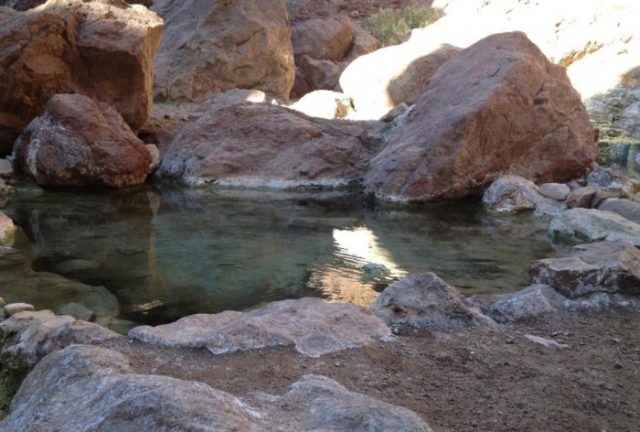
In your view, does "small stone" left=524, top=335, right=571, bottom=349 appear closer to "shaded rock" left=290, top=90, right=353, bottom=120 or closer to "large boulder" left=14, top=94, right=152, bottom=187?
"large boulder" left=14, top=94, right=152, bottom=187

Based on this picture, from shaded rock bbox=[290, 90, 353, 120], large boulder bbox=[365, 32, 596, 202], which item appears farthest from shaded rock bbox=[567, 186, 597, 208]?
shaded rock bbox=[290, 90, 353, 120]

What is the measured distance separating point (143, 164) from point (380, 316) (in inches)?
265

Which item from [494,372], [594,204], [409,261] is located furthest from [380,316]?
[594,204]

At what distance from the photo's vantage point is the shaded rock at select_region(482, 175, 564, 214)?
26.5ft

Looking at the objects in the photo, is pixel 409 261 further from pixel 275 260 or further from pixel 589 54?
pixel 589 54

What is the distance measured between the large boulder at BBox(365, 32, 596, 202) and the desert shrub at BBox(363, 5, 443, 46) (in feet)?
41.4

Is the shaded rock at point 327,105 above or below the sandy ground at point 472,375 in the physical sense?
below

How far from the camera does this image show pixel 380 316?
3.53 meters

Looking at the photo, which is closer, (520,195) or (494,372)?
(494,372)

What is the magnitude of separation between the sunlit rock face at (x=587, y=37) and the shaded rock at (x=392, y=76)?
3.97 feet

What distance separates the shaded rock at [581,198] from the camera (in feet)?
26.0

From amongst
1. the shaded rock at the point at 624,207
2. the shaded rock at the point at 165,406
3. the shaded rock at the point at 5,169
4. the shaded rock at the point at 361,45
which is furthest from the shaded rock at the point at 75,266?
the shaded rock at the point at 361,45

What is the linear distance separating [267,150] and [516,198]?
142 inches

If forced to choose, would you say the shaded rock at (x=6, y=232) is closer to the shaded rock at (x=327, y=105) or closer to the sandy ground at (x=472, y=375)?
the sandy ground at (x=472, y=375)
